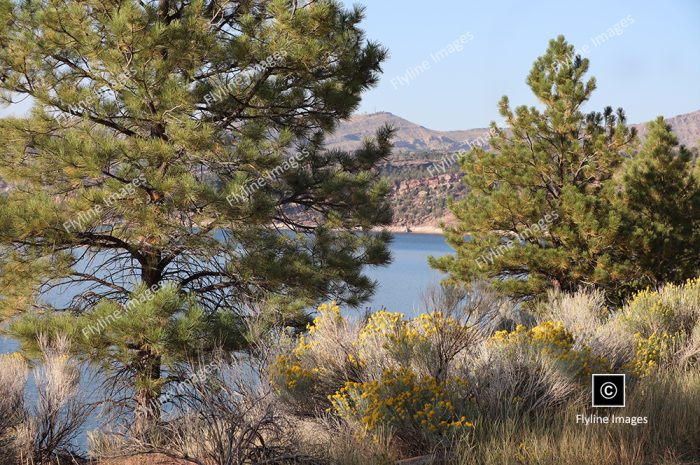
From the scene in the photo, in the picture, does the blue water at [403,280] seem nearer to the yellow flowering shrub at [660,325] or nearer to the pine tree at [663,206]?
the yellow flowering shrub at [660,325]

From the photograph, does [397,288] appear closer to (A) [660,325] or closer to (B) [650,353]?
(A) [660,325]

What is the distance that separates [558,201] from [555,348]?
36.8 feet

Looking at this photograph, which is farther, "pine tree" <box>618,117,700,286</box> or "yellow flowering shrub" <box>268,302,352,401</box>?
"pine tree" <box>618,117,700,286</box>

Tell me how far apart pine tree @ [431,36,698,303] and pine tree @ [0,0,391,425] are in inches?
269

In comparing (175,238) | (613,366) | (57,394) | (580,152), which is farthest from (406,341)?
(580,152)

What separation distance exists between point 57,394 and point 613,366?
4992 mm

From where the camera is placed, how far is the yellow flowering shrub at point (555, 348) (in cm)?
562

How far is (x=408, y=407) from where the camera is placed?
508cm

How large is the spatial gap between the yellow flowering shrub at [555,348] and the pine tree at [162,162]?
9.70 ft

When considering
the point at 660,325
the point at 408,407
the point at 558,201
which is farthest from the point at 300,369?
the point at 558,201

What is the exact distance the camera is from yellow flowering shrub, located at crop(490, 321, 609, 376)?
5621 mm

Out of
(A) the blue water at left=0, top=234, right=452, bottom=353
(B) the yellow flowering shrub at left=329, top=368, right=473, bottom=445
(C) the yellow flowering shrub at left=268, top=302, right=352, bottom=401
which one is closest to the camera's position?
(B) the yellow flowering shrub at left=329, top=368, right=473, bottom=445

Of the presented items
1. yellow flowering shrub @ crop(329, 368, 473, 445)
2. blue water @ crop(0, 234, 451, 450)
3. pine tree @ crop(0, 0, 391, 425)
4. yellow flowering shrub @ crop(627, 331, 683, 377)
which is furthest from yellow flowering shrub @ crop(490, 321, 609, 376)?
pine tree @ crop(0, 0, 391, 425)

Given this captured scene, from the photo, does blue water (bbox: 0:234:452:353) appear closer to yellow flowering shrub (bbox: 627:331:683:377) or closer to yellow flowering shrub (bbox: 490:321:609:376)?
yellow flowering shrub (bbox: 490:321:609:376)
